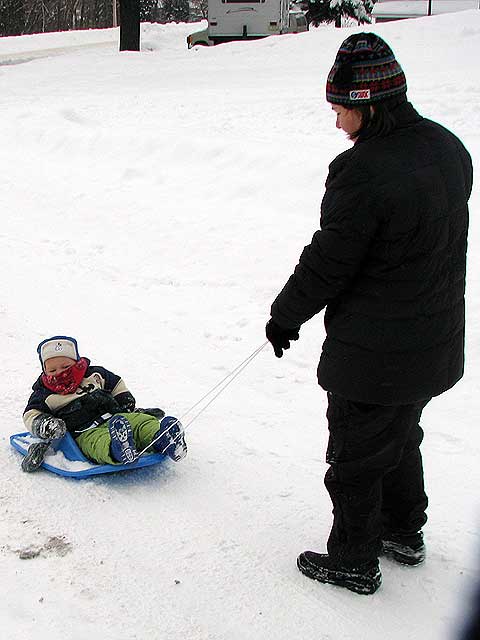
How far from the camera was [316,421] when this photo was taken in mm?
4730

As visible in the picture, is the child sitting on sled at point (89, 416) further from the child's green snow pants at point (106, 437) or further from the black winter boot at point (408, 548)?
the black winter boot at point (408, 548)

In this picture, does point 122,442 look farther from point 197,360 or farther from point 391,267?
point 197,360

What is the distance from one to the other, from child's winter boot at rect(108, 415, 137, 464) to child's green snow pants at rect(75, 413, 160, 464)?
55 millimetres

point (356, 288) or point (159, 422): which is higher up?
point (356, 288)

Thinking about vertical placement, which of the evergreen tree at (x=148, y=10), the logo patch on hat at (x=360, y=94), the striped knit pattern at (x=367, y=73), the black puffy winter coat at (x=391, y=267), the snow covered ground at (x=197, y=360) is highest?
the evergreen tree at (x=148, y=10)

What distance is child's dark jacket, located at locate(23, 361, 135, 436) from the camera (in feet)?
13.3

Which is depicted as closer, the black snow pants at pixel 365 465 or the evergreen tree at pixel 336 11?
the black snow pants at pixel 365 465

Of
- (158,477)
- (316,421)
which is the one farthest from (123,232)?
(158,477)

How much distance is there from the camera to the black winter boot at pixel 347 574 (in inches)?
119

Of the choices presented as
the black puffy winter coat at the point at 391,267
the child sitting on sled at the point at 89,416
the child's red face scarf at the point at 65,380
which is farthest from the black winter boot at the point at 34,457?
the black puffy winter coat at the point at 391,267

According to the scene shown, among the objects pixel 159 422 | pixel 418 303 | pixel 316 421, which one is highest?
pixel 418 303

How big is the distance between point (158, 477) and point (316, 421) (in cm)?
113

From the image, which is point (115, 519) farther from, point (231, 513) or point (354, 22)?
point (354, 22)

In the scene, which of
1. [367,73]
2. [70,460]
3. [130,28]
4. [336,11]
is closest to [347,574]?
[70,460]
